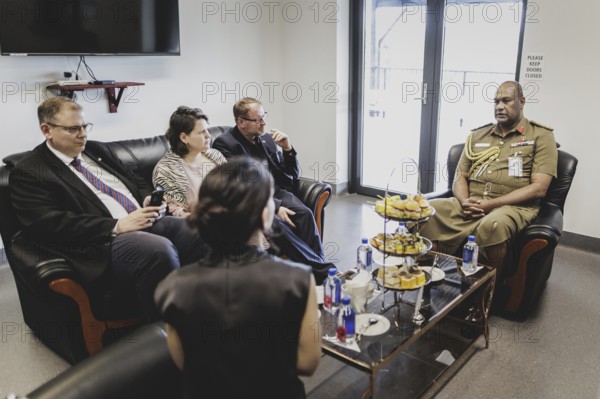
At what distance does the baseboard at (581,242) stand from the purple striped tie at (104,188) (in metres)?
2.97

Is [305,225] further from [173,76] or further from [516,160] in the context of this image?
[173,76]

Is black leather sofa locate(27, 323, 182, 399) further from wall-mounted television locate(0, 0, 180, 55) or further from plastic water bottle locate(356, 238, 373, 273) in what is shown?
wall-mounted television locate(0, 0, 180, 55)

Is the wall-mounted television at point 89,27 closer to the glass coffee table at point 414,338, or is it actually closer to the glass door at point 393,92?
the glass door at point 393,92

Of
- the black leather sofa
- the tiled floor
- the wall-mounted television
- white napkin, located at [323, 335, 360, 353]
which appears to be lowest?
the tiled floor

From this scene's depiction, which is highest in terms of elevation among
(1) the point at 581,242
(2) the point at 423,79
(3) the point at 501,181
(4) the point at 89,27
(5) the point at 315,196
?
(4) the point at 89,27

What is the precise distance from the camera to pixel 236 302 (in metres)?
1.18

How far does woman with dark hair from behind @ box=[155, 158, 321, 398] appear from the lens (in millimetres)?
1185

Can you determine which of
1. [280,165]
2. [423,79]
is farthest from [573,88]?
[280,165]

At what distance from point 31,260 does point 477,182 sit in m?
2.45

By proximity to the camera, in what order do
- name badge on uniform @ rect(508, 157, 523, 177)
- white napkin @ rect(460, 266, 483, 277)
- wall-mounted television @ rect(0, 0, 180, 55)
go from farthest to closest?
1. wall-mounted television @ rect(0, 0, 180, 55)
2. name badge on uniform @ rect(508, 157, 523, 177)
3. white napkin @ rect(460, 266, 483, 277)

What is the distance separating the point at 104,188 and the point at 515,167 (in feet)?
7.46

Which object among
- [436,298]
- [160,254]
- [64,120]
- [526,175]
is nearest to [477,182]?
[526,175]

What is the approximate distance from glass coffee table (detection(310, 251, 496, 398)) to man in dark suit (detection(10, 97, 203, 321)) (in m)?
0.83

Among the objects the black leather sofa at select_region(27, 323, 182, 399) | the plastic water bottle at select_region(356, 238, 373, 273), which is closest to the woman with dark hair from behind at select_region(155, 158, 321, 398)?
the black leather sofa at select_region(27, 323, 182, 399)
